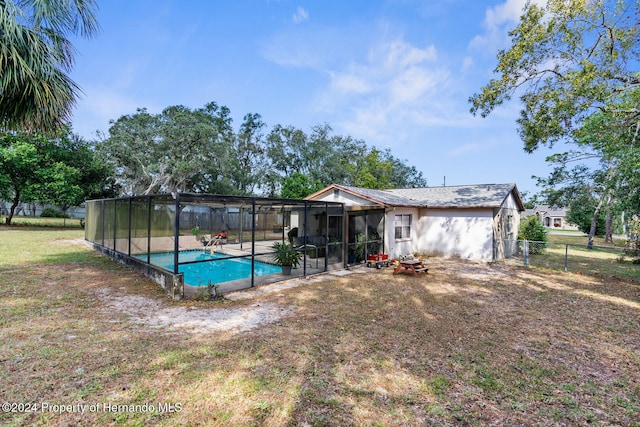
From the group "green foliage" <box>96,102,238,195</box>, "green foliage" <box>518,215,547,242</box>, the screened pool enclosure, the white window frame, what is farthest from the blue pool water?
"green foliage" <box>518,215,547,242</box>

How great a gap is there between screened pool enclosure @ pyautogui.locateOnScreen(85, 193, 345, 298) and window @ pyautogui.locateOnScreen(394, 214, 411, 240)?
2.70 m

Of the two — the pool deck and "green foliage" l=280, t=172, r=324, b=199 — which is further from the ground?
"green foliage" l=280, t=172, r=324, b=199

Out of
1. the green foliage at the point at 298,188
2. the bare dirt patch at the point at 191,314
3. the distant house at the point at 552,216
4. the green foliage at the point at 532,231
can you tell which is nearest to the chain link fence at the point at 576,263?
the green foliage at the point at 532,231

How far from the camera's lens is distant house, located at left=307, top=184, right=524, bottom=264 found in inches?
448

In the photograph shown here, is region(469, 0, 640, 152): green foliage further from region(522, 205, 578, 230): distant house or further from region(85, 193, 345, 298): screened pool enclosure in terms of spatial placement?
region(522, 205, 578, 230): distant house

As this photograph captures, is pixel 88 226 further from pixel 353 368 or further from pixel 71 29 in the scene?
pixel 353 368

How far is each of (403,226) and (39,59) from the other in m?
12.0

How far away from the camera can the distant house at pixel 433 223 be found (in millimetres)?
11391

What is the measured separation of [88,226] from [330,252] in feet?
39.7

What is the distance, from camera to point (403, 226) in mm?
12867

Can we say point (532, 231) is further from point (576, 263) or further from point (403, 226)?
point (403, 226)

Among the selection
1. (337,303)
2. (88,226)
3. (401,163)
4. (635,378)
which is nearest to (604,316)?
(635,378)

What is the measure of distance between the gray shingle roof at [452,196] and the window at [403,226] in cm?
67

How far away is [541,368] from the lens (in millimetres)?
3779
